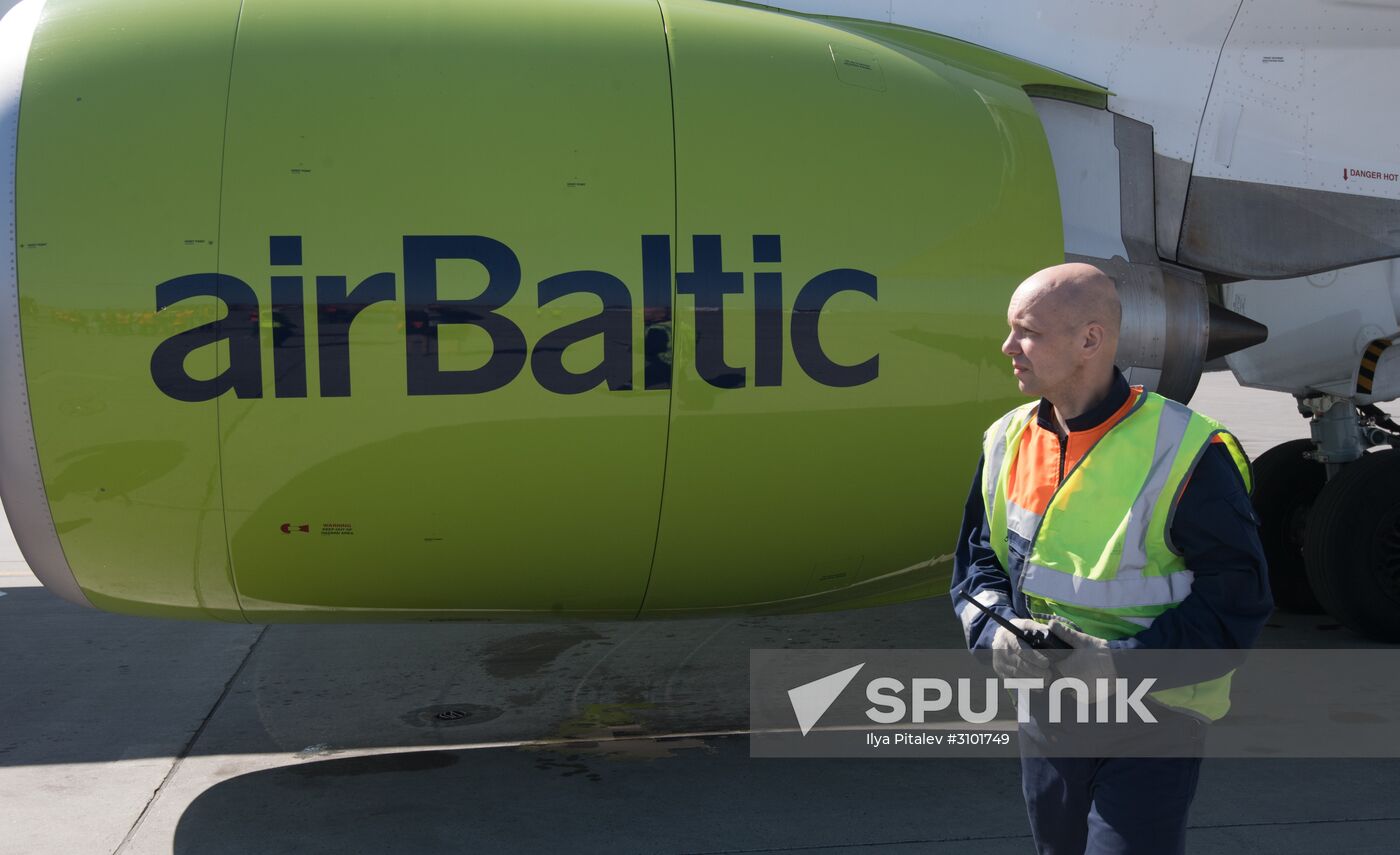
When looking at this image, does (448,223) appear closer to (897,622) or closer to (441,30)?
(441,30)

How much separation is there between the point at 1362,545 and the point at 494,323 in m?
4.56

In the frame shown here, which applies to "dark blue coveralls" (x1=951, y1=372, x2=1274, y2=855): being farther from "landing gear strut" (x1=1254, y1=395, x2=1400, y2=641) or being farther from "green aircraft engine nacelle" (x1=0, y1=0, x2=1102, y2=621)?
"landing gear strut" (x1=1254, y1=395, x2=1400, y2=641)

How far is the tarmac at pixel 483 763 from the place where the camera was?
4.36 m

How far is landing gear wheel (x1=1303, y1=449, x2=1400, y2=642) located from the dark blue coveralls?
4.27m

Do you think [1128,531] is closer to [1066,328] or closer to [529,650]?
[1066,328]

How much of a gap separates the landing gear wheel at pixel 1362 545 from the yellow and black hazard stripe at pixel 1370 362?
359mm

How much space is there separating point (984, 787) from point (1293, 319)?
3.13 m

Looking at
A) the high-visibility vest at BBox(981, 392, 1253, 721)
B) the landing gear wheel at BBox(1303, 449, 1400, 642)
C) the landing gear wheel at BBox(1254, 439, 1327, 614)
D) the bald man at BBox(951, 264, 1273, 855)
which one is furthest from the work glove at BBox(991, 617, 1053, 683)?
the landing gear wheel at BBox(1254, 439, 1327, 614)

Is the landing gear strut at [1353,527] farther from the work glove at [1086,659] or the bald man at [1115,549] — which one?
the work glove at [1086,659]

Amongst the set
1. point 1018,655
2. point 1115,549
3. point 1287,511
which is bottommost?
point 1287,511

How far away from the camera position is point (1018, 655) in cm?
249

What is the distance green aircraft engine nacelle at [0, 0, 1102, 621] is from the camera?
4.16 metres

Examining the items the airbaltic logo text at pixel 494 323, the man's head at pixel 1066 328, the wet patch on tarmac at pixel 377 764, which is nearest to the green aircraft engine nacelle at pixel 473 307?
the airbaltic logo text at pixel 494 323

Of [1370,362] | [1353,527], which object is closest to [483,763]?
[1353,527]
